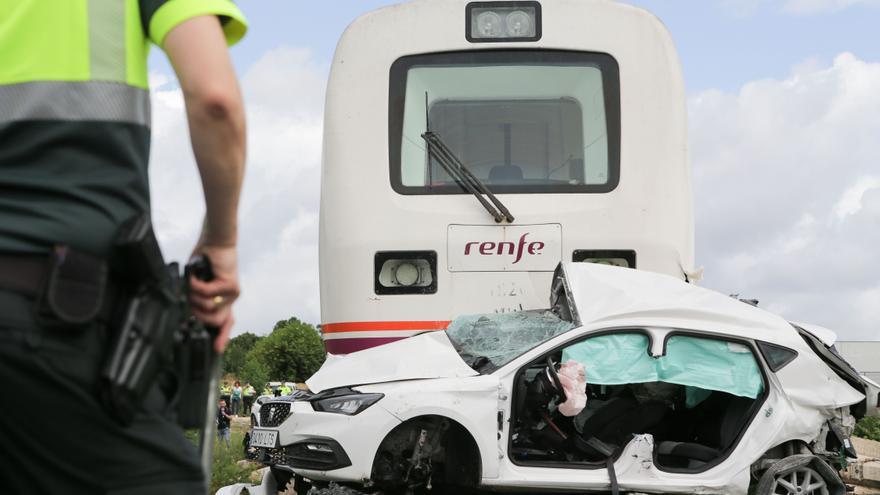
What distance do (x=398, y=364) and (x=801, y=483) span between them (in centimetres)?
278

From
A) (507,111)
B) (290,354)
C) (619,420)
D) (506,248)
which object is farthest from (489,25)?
(290,354)

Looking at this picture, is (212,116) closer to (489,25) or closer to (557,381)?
(557,381)

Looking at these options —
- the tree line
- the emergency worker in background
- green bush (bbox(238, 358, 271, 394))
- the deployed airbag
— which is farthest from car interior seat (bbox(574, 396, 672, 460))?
the tree line

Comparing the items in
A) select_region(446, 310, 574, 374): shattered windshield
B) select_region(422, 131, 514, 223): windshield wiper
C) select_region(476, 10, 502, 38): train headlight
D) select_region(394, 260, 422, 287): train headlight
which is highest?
select_region(476, 10, 502, 38): train headlight

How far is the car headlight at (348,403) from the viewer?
284 inches

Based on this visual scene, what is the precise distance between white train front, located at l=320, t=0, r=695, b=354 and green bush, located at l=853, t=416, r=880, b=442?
14.6m

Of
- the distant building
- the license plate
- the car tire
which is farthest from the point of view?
the distant building

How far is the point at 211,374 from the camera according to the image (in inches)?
85.8

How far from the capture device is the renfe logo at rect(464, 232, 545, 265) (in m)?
8.12

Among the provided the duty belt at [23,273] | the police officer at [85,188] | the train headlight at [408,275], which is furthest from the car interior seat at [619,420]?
the duty belt at [23,273]

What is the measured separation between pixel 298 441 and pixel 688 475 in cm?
254

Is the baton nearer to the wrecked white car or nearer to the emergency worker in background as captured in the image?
the wrecked white car

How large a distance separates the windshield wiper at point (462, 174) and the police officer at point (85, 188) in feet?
19.8

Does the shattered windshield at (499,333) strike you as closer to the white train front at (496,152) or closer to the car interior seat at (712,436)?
the white train front at (496,152)
